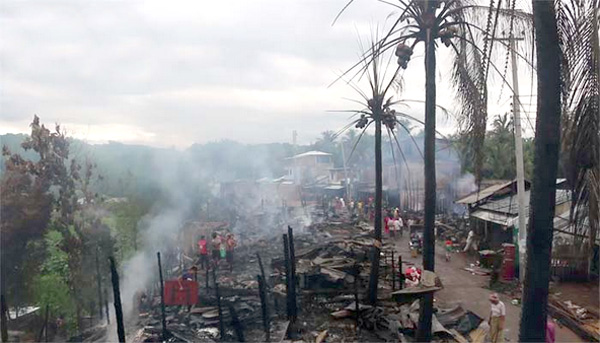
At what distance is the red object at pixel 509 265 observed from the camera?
51.5 feet

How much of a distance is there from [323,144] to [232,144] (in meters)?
36.2

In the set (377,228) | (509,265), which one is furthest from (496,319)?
(509,265)

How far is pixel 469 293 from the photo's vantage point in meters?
14.8

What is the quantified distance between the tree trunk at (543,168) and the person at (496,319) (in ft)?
16.6

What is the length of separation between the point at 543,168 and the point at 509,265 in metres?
12.5

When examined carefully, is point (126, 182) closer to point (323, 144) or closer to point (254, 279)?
point (254, 279)

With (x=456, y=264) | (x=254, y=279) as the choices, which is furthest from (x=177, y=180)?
(x=456, y=264)

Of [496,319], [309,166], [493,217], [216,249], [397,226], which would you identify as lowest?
[397,226]

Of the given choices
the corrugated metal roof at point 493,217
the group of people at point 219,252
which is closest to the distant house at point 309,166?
the corrugated metal roof at point 493,217

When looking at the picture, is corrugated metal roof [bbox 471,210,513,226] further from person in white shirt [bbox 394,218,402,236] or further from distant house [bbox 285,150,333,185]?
distant house [bbox 285,150,333,185]

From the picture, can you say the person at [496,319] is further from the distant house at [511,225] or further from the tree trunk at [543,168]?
the tree trunk at [543,168]

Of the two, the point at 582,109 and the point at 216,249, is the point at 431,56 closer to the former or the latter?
the point at 582,109

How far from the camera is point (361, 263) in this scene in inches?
714

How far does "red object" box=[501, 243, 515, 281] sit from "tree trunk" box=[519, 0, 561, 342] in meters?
12.1
